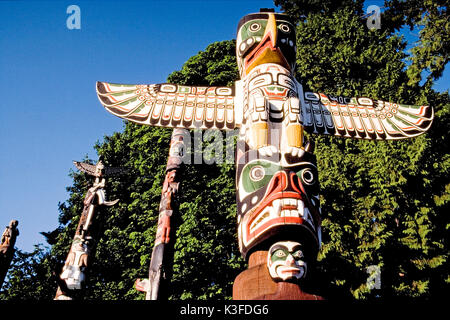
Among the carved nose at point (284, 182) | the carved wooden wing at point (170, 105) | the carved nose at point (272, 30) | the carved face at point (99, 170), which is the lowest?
the carved nose at point (284, 182)

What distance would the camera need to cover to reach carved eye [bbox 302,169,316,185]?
3771 mm

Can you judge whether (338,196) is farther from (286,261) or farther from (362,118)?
(286,261)

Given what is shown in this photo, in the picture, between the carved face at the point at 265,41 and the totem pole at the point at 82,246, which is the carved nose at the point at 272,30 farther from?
the totem pole at the point at 82,246

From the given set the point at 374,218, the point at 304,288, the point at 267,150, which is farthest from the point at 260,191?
the point at 374,218

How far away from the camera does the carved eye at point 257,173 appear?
12.5ft

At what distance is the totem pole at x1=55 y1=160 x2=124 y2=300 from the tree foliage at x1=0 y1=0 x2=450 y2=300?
0.91ft

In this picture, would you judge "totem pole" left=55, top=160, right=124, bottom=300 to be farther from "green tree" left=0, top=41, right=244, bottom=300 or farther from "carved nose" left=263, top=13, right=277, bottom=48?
"carved nose" left=263, top=13, right=277, bottom=48

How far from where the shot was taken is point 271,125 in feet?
14.5

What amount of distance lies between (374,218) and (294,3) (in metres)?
8.83

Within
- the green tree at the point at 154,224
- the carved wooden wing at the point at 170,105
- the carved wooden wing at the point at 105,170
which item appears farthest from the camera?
the green tree at the point at 154,224

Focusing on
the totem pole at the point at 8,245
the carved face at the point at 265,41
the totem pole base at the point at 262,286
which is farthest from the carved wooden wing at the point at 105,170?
the totem pole base at the point at 262,286

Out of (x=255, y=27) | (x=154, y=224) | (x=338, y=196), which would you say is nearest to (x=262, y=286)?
(x=255, y=27)

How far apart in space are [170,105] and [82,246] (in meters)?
2.37

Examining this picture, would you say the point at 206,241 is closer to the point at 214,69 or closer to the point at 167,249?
the point at 167,249
